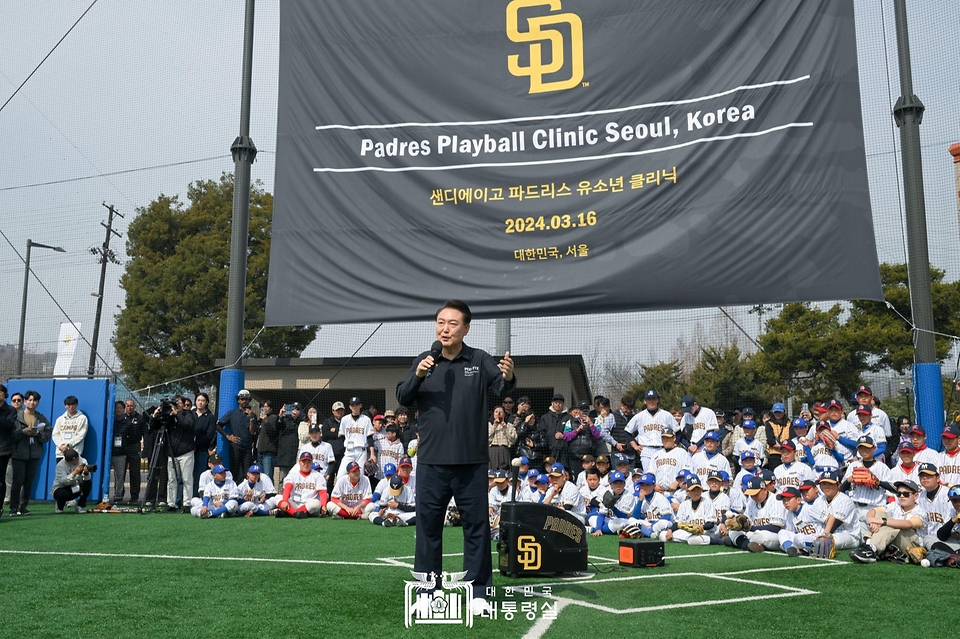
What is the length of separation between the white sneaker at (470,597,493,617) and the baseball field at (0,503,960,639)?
0.20 feet

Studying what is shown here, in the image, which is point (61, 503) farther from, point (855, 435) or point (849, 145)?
point (849, 145)

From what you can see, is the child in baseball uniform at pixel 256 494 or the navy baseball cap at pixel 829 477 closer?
the navy baseball cap at pixel 829 477

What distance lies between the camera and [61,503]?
11.9 m

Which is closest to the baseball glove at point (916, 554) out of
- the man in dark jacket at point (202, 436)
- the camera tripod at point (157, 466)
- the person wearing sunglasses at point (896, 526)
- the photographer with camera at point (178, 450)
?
the person wearing sunglasses at point (896, 526)

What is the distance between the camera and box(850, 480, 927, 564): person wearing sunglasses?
761 centimetres

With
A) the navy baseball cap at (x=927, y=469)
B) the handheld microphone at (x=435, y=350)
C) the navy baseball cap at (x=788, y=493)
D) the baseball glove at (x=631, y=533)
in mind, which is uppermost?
the handheld microphone at (x=435, y=350)

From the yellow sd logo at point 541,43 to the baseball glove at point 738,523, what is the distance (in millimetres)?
6722

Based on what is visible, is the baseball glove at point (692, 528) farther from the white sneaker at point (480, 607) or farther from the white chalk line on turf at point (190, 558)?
the white sneaker at point (480, 607)

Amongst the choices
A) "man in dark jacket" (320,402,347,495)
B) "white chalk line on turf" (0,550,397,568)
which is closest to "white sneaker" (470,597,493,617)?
"white chalk line on turf" (0,550,397,568)

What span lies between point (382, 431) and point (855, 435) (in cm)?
703

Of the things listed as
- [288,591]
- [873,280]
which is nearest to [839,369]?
[873,280]

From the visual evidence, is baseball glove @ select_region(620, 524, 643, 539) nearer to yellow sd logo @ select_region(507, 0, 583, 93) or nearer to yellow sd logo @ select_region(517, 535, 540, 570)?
yellow sd logo @ select_region(517, 535, 540, 570)

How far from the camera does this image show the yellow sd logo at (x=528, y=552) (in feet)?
18.7

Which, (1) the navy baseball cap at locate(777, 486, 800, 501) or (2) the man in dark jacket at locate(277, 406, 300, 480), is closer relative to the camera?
(1) the navy baseball cap at locate(777, 486, 800, 501)
